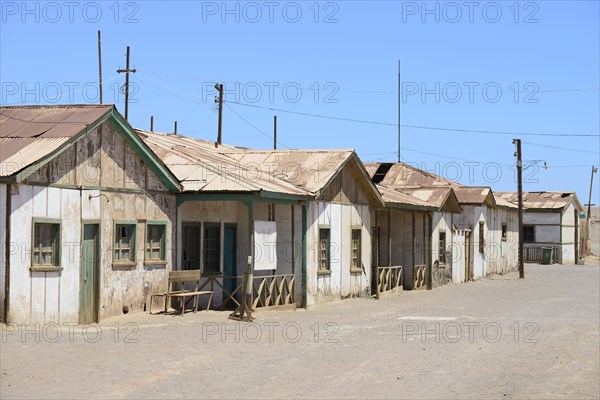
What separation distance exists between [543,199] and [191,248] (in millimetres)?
38835

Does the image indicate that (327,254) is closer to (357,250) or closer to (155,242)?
(357,250)

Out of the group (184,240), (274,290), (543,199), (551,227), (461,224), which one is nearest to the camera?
(184,240)

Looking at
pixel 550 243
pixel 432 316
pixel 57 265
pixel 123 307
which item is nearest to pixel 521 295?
pixel 432 316

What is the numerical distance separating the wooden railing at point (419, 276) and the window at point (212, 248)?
11196 millimetres

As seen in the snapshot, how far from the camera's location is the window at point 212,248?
68.7 feet

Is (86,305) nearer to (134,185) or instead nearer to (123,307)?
(123,307)

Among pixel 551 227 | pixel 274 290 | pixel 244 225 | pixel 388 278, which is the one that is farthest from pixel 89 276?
pixel 551 227

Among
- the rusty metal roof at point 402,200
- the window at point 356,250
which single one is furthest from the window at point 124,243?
the rusty metal roof at point 402,200

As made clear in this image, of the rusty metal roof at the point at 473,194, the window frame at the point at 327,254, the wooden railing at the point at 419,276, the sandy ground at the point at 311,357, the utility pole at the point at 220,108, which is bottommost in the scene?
the sandy ground at the point at 311,357

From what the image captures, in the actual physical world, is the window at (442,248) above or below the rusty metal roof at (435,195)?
below

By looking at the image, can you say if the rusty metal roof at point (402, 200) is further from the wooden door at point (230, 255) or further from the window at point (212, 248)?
the window at point (212, 248)

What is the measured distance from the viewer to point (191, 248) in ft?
68.0

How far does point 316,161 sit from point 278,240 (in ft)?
10.4

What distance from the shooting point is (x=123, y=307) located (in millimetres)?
18438
